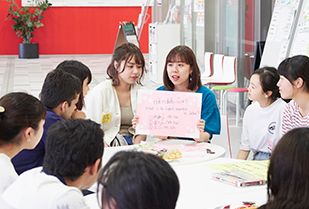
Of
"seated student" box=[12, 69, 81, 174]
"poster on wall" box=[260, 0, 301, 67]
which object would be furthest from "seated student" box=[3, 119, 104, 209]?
"poster on wall" box=[260, 0, 301, 67]

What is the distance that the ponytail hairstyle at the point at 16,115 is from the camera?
1.71m

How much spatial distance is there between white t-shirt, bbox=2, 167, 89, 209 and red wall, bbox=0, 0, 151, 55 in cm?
1396

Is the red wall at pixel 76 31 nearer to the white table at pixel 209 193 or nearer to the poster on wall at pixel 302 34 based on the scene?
the poster on wall at pixel 302 34

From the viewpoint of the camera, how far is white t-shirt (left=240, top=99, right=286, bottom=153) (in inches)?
109

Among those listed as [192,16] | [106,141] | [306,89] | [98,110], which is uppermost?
[192,16]

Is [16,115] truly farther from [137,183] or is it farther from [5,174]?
[137,183]

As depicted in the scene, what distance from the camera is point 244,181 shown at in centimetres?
190

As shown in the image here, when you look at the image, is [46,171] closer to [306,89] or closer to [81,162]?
[81,162]

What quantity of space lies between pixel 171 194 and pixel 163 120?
5.20 ft

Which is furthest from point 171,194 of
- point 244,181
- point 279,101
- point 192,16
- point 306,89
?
point 192,16

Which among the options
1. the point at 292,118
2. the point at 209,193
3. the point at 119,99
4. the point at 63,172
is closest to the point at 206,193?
the point at 209,193

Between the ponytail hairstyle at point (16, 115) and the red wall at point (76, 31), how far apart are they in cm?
1346

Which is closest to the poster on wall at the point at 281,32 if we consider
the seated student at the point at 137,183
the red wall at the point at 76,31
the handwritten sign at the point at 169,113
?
the handwritten sign at the point at 169,113

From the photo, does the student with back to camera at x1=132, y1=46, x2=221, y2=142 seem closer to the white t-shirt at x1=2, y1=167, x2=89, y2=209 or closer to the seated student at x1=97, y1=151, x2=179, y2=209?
the white t-shirt at x1=2, y1=167, x2=89, y2=209
